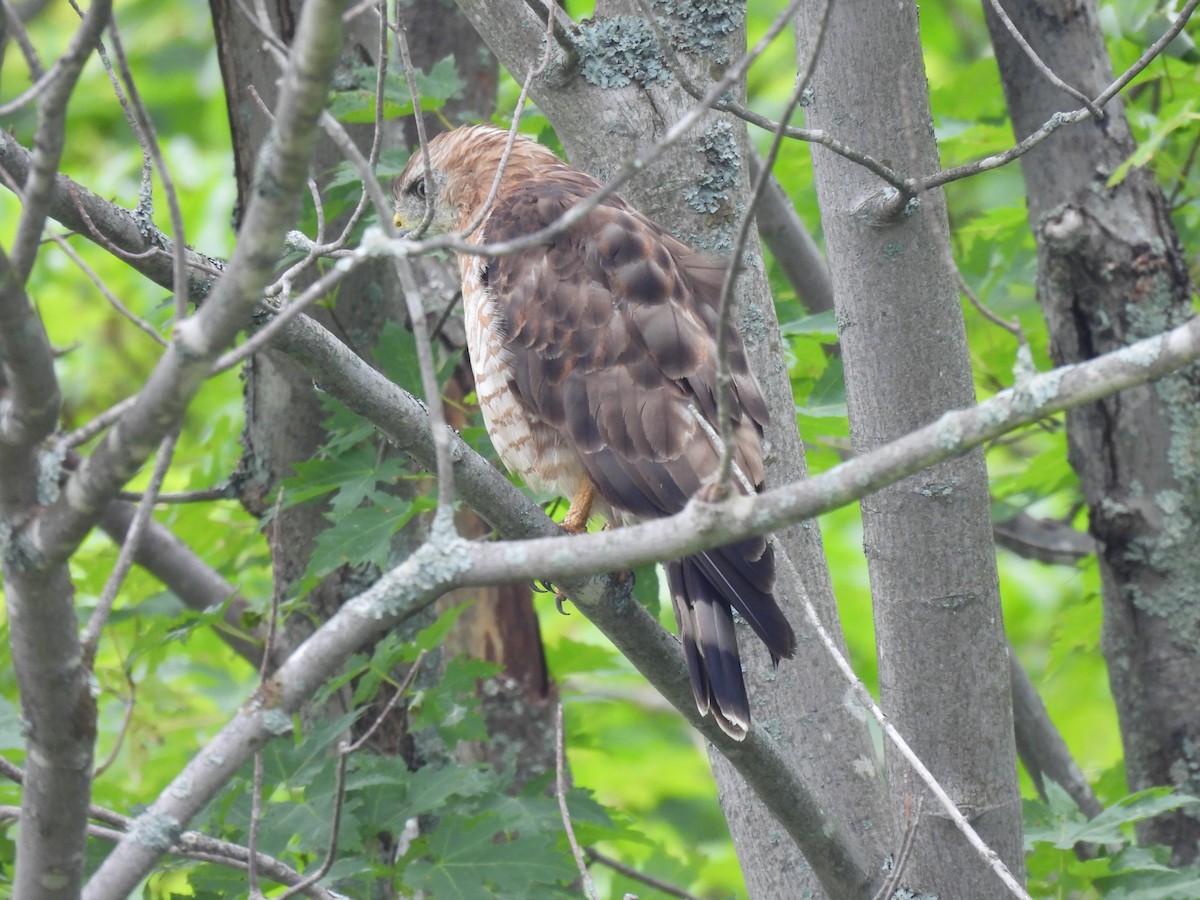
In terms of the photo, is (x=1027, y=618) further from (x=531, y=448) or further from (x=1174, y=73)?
(x=531, y=448)

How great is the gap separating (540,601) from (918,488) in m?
3.20

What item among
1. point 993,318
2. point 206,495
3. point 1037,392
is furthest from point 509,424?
point 1037,392

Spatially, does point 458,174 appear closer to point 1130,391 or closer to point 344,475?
point 344,475

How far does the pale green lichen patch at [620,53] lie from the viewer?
2662 millimetres

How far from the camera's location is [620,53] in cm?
268

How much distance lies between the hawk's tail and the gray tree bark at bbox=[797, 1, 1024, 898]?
0.28 meters

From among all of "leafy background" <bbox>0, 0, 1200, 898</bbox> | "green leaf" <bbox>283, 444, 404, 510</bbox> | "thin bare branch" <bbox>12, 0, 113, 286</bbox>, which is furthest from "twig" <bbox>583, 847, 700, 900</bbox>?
"thin bare branch" <bbox>12, 0, 113, 286</bbox>

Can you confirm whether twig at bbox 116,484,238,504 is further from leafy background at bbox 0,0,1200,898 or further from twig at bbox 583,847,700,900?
twig at bbox 583,847,700,900

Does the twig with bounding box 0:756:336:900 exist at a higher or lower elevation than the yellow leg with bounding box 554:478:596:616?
lower

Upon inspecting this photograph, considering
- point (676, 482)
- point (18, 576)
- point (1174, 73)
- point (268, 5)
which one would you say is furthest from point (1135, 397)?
point (18, 576)

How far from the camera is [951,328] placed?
2.48m

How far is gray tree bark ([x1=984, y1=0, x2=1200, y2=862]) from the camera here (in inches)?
135

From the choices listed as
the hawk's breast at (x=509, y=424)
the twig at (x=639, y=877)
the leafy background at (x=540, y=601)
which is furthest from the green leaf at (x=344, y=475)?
the twig at (x=639, y=877)

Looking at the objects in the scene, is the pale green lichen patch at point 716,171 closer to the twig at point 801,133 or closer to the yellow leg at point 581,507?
the twig at point 801,133
